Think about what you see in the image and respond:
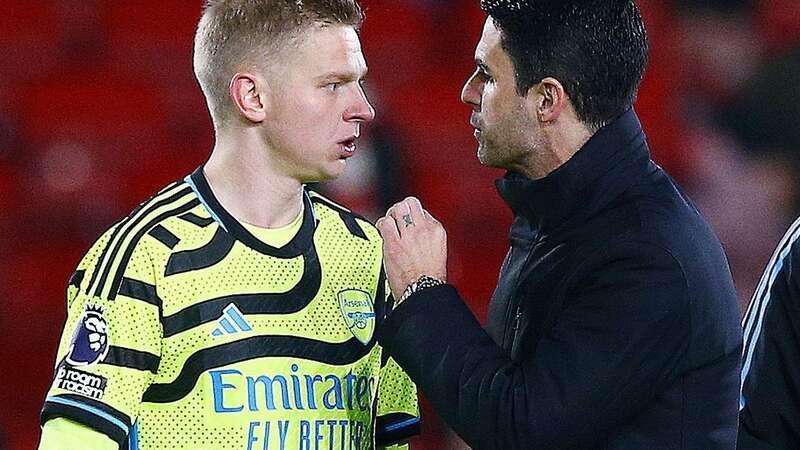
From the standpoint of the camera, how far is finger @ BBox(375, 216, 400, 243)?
163 centimetres

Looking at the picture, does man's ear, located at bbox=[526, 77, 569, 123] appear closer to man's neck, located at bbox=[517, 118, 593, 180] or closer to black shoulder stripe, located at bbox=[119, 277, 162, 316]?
man's neck, located at bbox=[517, 118, 593, 180]

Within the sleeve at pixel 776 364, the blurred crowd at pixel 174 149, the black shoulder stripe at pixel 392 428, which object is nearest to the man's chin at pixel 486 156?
the black shoulder stripe at pixel 392 428

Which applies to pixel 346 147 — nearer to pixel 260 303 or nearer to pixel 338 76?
pixel 338 76

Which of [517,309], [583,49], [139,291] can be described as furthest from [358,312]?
[583,49]

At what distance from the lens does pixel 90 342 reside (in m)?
1.45

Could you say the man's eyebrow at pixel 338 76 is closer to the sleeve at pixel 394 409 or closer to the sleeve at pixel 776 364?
the sleeve at pixel 394 409

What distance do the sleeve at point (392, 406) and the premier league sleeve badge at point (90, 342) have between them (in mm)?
418

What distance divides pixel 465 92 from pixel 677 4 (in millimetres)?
2785

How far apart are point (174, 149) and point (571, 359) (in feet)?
7.13

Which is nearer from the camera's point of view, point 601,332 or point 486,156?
point 601,332

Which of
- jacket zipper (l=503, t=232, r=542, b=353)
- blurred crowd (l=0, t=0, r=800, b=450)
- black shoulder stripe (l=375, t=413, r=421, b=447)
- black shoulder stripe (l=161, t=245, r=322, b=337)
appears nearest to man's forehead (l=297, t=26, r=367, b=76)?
black shoulder stripe (l=161, t=245, r=322, b=337)

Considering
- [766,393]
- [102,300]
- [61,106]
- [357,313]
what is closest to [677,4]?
[61,106]

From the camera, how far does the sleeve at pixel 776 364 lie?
1.85 m

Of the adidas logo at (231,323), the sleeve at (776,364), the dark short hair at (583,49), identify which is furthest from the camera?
the sleeve at (776,364)
